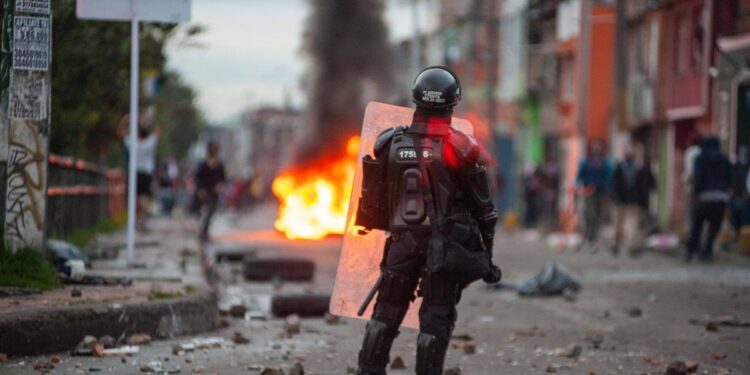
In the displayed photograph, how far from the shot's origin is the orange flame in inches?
1196

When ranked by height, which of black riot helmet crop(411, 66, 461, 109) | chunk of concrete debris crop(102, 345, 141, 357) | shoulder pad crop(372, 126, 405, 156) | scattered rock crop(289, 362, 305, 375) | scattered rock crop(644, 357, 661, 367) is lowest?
scattered rock crop(644, 357, 661, 367)

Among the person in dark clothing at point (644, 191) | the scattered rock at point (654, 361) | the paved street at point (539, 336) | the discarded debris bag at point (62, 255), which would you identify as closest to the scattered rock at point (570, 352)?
the paved street at point (539, 336)

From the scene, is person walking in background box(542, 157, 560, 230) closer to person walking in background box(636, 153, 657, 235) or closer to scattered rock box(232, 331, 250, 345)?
person walking in background box(636, 153, 657, 235)

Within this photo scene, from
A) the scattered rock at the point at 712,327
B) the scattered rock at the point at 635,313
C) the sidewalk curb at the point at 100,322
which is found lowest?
the scattered rock at the point at 635,313

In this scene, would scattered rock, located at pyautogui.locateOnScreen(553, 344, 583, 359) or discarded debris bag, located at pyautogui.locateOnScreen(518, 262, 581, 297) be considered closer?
scattered rock, located at pyautogui.locateOnScreen(553, 344, 583, 359)

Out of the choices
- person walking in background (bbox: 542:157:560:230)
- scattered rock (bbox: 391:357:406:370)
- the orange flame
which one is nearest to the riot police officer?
scattered rock (bbox: 391:357:406:370)

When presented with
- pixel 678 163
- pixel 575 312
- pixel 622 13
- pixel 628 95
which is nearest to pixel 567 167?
pixel 628 95

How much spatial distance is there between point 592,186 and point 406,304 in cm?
2030

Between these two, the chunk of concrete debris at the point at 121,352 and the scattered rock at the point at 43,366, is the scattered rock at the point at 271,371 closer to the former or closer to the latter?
the scattered rock at the point at 43,366

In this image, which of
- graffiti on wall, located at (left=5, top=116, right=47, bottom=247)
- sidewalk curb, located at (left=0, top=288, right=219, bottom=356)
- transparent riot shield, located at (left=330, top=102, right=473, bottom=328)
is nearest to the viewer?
transparent riot shield, located at (left=330, top=102, right=473, bottom=328)

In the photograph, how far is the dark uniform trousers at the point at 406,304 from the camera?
7211 mm

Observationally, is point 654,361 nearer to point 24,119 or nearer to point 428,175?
point 428,175

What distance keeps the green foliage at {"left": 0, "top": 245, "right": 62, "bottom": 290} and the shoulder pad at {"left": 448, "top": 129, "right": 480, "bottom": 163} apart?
444 cm

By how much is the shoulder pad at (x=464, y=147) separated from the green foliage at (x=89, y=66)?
7.79 metres
